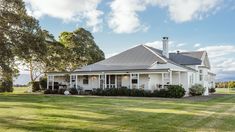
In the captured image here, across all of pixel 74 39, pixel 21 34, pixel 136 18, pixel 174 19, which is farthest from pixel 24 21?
pixel 74 39

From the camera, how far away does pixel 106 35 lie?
129 feet

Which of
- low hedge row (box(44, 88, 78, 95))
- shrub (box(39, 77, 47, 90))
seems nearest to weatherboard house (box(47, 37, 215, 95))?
low hedge row (box(44, 88, 78, 95))

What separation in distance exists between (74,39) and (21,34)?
19786 millimetres

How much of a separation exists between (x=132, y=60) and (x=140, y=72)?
14.3 ft

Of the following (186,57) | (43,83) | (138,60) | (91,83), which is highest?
(186,57)

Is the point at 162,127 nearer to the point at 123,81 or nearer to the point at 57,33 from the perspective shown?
the point at 123,81

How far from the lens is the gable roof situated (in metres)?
34.7

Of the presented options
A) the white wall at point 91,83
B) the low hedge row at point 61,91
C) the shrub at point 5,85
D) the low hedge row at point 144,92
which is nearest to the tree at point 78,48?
the shrub at point 5,85

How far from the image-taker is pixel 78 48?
48.8 meters

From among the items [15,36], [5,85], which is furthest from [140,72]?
[5,85]

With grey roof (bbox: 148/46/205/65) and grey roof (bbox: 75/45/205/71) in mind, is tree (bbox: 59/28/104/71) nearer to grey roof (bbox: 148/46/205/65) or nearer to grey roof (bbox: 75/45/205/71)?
grey roof (bbox: 75/45/205/71)

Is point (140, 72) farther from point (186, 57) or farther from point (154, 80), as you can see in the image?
point (186, 57)

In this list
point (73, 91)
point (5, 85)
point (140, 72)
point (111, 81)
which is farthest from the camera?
point (5, 85)

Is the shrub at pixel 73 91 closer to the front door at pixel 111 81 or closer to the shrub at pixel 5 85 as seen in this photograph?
the front door at pixel 111 81
